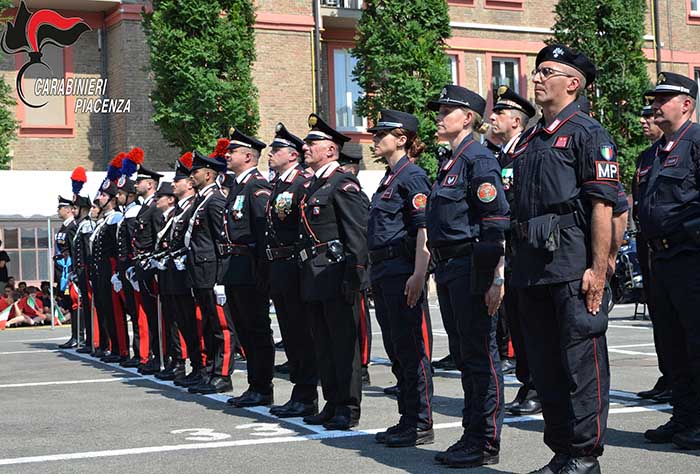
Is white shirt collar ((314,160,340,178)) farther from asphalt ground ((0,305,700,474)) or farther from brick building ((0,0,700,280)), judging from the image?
brick building ((0,0,700,280))

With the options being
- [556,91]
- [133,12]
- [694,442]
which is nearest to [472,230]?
[556,91]

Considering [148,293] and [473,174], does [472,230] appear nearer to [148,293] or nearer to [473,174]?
[473,174]

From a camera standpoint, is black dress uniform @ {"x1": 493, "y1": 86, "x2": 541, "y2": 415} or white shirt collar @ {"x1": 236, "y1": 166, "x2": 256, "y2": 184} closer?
black dress uniform @ {"x1": 493, "y1": 86, "x2": 541, "y2": 415}

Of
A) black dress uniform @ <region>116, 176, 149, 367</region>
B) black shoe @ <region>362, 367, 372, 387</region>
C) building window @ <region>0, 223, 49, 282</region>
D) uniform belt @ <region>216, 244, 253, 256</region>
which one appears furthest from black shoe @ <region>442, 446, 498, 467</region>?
building window @ <region>0, 223, 49, 282</region>

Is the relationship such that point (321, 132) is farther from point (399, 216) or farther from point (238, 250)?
point (238, 250)

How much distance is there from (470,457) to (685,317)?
1.71 m

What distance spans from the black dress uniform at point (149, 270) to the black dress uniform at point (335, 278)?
4.34 m

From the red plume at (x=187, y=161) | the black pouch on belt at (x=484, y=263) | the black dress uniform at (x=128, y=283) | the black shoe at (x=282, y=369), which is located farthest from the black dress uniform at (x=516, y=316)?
the black dress uniform at (x=128, y=283)

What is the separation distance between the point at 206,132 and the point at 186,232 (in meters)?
14.8

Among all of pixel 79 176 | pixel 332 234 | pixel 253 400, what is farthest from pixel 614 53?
pixel 332 234

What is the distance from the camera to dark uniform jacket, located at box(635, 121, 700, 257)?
22.9ft

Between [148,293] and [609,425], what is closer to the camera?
[609,425]

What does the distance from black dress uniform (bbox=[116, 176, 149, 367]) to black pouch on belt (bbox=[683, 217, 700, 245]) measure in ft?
24.5

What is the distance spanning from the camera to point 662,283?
7375 millimetres
